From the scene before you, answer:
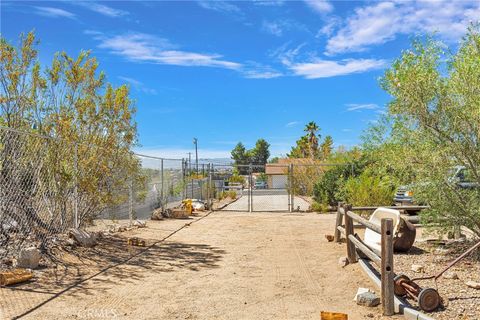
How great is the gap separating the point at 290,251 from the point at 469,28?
564cm

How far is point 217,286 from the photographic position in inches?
Answer: 279

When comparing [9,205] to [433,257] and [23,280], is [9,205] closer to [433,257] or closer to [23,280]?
[23,280]

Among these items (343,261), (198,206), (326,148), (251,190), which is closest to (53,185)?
(343,261)

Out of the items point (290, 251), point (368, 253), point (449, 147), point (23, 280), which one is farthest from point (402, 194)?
point (23, 280)

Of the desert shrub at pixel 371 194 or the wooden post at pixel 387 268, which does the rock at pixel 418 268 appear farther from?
the desert shrub at pixel 371 194

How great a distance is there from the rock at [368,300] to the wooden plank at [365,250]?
446 mm

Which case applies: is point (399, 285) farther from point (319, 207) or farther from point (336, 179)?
point (336, 179)

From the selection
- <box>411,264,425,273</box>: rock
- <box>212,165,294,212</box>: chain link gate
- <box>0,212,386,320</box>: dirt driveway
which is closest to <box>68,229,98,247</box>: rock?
<box>0,212,386,320</box>: dirt driveway

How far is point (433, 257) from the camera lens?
29.3 feet

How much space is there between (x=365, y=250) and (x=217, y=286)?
234 centimetres

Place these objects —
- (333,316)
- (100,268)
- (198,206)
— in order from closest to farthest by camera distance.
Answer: (333,316) < (100,268) < (198,206)

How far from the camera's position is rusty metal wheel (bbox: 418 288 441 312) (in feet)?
18.0

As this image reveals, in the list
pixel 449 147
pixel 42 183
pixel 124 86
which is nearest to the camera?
pixel 449 147

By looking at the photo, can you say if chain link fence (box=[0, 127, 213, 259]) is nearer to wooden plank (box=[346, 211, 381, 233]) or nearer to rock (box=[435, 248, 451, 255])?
wooden plank (box=[346, 211, 381, 233])
